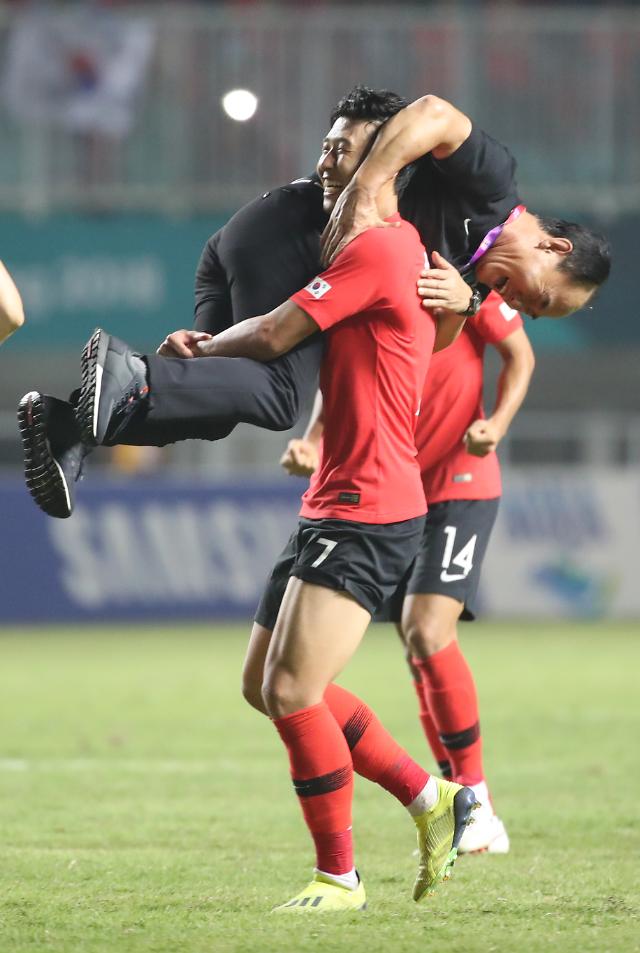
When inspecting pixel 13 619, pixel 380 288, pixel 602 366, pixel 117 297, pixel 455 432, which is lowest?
pixel 13 619

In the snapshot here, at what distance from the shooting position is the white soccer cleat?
5.63 meters

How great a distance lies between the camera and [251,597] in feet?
52.5

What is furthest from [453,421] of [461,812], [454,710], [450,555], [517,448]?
[517,448]

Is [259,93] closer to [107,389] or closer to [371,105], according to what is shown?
[371,105]

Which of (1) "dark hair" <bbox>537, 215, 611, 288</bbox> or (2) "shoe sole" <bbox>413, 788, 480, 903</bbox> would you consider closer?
(2) "shoe sole" <bbox>413, 788, 480, 903</bbox>

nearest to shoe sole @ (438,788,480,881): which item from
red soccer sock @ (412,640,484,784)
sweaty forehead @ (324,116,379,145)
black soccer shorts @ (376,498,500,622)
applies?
red soccer sock @ (412,640,484,784)

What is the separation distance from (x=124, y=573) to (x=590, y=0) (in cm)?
961

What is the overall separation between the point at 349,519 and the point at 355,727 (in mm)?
656

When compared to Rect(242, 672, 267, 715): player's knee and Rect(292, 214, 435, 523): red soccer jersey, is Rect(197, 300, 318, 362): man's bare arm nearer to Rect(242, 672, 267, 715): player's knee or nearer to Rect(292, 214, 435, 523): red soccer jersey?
Rect(292, 214, 435, 523): red soccer jersey

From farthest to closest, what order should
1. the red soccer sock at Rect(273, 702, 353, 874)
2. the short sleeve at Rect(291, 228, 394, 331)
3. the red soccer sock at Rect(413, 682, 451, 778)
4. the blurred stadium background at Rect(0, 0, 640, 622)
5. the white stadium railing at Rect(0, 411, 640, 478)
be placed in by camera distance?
the blurred stadium background at Rect(0, 0, 640, 622), the white stadium railing at Rect(0, 411, 640, 478), the red soccer sock at Rect(413, 682, 451, 778), the red soccer sock at Rect(273, 702, 353, 874), the short sleeve at Rect(291, 228, 394, 331)

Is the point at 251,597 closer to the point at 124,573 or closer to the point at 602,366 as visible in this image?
the point at 124,573

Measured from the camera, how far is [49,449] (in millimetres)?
4262

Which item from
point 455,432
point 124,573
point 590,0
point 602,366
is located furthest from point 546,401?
point 455,432

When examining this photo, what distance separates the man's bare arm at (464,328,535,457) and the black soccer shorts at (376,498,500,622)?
0.79 feet
